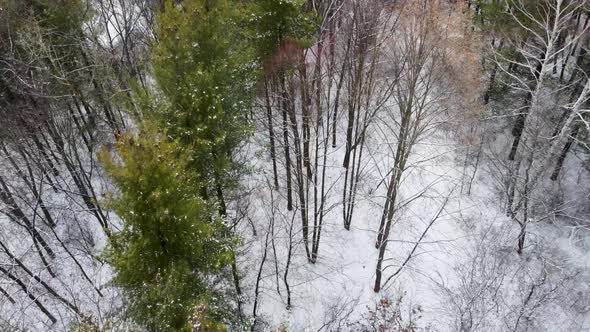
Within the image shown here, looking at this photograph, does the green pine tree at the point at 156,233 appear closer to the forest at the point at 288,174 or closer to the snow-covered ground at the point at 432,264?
the forest at the point at 288,174

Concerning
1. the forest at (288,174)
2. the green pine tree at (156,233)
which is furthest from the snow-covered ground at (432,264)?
the green pine tree at (156,233)

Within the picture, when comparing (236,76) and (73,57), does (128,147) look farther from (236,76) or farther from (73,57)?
(73,57)

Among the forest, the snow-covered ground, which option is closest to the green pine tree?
the forest

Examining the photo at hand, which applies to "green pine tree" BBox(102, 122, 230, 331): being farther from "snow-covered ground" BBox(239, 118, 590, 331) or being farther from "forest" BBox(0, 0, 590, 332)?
"snow-covered ground" BBox(239, 118, 590, 331)

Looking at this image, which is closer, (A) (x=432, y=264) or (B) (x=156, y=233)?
(B) (x=156, y=233)

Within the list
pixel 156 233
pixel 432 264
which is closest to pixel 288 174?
pixel 432 264

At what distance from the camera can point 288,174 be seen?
1608 centimetres

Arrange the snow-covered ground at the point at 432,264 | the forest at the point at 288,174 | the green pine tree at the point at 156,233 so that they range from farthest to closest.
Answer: the snow-covered ground at the point at 432,264
the forest at the point at 288,174
the green pine tree at the point at 156,233

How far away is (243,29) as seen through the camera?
1334cm

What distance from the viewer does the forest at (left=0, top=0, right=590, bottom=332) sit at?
1042cm

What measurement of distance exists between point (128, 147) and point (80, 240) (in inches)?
434

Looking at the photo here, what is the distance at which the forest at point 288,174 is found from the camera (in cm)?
1042

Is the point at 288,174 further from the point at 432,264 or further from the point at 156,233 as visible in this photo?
the point at 156,233

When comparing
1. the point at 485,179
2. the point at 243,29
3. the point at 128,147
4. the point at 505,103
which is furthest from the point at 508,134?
the point at 128,147
